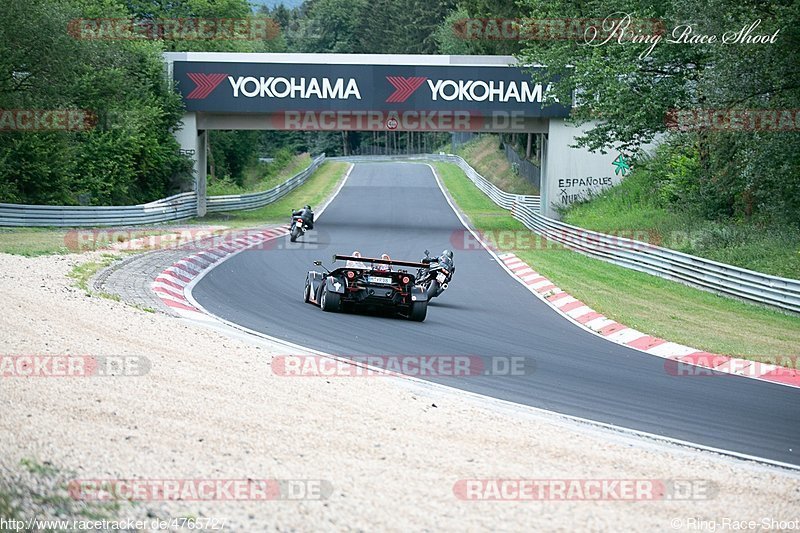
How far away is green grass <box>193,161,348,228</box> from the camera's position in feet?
128

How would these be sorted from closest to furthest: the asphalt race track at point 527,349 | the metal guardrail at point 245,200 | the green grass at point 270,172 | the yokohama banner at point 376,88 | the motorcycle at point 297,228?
the asphalt race track at point 527,349 < the motorcycle at point 297,228 < the yokohama banner at point 376,88 < the metal guardrail at point 245,200 < the green grass at point 270,172

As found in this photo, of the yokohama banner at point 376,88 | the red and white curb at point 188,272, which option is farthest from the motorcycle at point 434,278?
the yokohama banner at point 376,88

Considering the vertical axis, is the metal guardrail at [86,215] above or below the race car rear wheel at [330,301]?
above

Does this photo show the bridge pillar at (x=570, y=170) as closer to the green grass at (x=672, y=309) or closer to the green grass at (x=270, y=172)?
the green grass at (x=672, y=309)

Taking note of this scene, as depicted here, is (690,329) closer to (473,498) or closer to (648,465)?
(648,465)

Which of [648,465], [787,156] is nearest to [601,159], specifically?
[787,156]

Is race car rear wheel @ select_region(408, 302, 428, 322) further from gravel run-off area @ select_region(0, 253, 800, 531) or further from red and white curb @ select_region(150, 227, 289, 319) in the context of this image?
gravel run-off area @ select_region(0, 253, 800, 531)

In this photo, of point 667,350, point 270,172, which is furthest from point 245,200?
point 667,350

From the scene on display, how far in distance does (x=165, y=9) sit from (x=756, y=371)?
2721 inches

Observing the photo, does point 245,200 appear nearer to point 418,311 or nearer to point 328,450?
point 418,311

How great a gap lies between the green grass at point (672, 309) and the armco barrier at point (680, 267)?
0.26 meters

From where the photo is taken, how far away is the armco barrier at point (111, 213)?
29312 millimetres

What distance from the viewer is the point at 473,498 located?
20.8 feet

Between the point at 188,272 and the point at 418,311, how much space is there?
6990mm
